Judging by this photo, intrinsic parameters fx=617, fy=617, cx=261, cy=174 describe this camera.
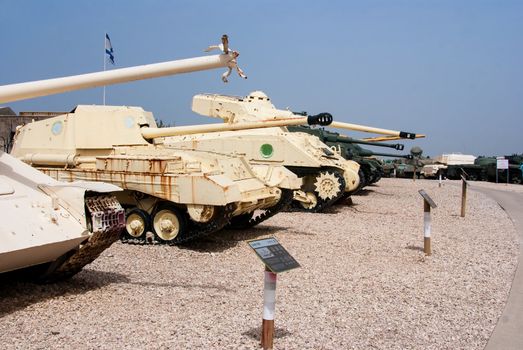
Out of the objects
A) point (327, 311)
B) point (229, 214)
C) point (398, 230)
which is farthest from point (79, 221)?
point (398, 230)

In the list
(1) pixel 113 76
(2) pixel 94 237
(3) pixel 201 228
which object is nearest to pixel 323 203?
(3) pixel 201 228

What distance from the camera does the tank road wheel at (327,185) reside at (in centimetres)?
1513

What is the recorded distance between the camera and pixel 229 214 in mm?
9391

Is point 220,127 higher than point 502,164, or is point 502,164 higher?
point 220,127

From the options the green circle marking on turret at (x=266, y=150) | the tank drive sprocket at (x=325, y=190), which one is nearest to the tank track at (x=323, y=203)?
the tank drive sprocket at (x=325, y=190)

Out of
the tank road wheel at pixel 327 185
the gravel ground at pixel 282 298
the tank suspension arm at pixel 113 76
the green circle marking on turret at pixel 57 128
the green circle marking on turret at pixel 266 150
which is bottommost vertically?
the gravel ground at pixel 282 298

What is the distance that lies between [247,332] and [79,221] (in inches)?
81.9

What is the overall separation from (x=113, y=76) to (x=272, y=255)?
2946 millimetres

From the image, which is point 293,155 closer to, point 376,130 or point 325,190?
point 325,190

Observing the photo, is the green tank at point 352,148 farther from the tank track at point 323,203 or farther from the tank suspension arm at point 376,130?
the tank track at point 323,203

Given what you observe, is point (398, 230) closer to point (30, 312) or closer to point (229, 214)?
point (229, 214)

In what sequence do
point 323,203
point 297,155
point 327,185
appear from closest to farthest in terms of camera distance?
1. point 297,155
2. point 327,185
3. point 323,203

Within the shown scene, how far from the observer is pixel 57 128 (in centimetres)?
1084

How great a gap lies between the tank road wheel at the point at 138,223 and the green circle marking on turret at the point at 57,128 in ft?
7.20
